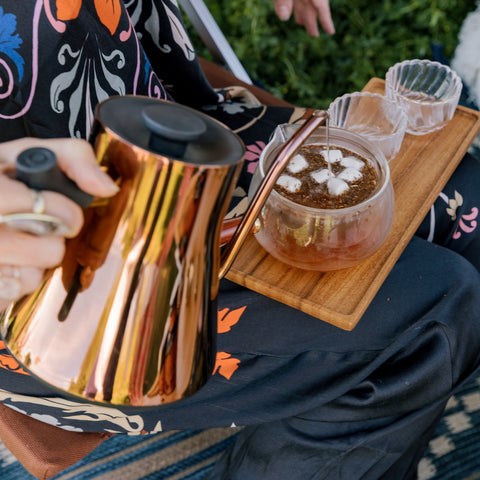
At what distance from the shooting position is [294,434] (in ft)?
2.31

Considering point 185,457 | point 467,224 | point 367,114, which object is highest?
point 367,114

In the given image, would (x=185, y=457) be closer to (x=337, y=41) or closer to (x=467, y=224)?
(x=467, y=224)

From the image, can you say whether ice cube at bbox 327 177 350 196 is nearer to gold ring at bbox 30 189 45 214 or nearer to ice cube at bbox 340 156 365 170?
ice cube at bbox 340 156 365 170

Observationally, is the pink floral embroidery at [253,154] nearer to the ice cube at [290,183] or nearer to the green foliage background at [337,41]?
the ice cube at [290,183]

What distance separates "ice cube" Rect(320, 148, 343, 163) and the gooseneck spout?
0.11 metres

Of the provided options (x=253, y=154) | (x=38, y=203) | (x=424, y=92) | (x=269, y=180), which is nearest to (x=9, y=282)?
(x=38, y=203)

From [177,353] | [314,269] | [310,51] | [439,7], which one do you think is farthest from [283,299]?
[439,7]

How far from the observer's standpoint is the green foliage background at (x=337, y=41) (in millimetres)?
1767

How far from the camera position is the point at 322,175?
526 mm

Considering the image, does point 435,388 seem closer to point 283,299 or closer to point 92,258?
point 283,299

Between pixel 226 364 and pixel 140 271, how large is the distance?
285 millimetres

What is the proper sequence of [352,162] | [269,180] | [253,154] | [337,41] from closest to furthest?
[269,180], [352,162], [253,154], [337,41]

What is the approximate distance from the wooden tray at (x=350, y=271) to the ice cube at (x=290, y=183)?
80mm

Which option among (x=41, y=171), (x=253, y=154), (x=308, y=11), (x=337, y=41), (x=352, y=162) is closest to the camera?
(x=41, y=171)
